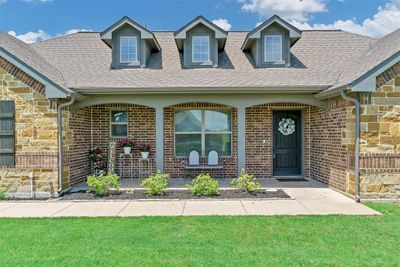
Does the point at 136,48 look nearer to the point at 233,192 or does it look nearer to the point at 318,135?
the point at 233,192

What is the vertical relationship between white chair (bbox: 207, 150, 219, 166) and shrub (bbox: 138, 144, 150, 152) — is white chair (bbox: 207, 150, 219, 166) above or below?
below

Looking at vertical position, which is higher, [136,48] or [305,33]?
[305,33]

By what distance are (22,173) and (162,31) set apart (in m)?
8.14

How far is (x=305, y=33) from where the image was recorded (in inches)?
535

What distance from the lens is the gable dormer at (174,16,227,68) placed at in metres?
11.3

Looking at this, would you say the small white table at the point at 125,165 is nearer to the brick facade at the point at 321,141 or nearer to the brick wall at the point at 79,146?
the brick wall at the point at 79,146

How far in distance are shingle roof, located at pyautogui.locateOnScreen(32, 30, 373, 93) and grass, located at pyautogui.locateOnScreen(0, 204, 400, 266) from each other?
15.0 feet

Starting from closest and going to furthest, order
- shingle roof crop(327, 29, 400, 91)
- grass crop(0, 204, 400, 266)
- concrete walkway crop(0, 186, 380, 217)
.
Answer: grass crop(0, 204, 400, 266), concrete walkway crop(0, 186, 380, 217), shingle roof crop(327, 29, 400, 91)

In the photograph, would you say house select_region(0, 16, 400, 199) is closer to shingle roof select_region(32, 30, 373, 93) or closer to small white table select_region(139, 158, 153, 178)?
shingle roof select_region(32, 30, 373, 93)

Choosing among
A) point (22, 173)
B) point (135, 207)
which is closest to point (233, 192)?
point (135, 207)

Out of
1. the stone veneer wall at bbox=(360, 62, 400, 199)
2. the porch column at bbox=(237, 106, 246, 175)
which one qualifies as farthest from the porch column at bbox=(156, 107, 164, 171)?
the stone veneer wall at bbox=(360, 62, 400, 199)

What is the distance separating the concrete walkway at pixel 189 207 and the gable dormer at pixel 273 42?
197 inches

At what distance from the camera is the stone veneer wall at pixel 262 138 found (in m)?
11.5

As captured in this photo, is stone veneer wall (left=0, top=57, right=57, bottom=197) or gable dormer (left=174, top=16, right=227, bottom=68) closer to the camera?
stone veneer wall (left=0, top=57, right=57, bottom=197)
